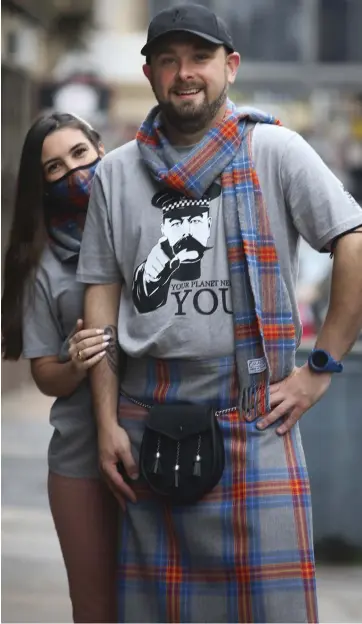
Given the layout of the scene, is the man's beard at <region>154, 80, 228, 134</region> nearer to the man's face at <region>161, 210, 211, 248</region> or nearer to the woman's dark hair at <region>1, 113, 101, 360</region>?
the man's face at <region>161, 210, 211, 248</region>

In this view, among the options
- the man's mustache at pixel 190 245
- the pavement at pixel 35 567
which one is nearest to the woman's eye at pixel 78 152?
the man's mustache at pixel 190 245

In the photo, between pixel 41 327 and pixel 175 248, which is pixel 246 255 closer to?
pixel 175 248

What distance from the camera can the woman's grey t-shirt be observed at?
3570 millimetres

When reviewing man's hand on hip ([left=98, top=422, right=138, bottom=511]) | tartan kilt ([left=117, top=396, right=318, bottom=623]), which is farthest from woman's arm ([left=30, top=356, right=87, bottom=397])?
tartan kilt ([left=117, top=396, right=318, bottom=623])

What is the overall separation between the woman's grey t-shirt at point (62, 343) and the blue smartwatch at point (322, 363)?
25.3 inches

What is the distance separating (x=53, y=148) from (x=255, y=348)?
0.84 m

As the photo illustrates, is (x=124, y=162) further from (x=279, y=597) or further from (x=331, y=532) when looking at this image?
(x=331, y=532)

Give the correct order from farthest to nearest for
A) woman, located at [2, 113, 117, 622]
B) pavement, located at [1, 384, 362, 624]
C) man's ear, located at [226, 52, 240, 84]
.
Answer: pavement, located at [1, 384, 362, 624]
woman, located at [2, 113, 117, 622]
man's ear, located at [226, 52, 240, 84]

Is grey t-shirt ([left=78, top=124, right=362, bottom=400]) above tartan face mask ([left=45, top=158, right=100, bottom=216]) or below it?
below

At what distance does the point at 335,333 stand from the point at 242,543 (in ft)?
1.76

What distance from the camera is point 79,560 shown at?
3.58 metres

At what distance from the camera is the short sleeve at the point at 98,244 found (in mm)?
3363

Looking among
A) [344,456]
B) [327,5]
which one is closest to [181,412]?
[344,456]

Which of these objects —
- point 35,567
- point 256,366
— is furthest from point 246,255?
point 35,567
